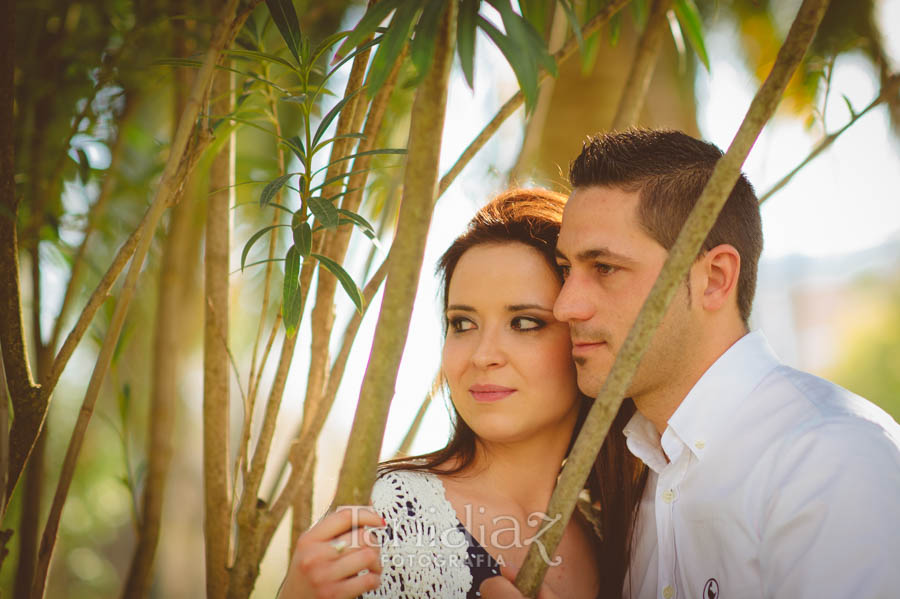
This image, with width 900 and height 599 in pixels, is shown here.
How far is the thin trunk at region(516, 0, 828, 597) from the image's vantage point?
0.91 metres

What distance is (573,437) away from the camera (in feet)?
6.02

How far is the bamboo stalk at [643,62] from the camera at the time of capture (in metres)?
1.91

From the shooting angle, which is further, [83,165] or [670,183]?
[83,165]

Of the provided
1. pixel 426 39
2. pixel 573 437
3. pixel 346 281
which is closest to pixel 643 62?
pixel 573 437

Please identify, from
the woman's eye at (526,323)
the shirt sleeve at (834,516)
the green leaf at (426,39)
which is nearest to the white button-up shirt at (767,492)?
the shirt sleeve at (834,516)

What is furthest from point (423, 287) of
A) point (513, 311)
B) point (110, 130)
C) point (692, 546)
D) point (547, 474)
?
point (110, 130)

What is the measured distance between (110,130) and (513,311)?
1.79m

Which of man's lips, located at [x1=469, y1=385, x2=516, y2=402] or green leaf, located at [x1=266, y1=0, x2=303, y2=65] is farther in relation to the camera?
man's lips, located at [x1=469, y1=385, x2=516, y2=402]

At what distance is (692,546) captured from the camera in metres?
1.45

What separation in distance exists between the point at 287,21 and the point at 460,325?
2.66ft

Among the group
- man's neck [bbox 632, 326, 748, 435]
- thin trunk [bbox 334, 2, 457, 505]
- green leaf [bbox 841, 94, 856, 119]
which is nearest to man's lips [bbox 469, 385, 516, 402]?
man's neck [bbox 632, 326, 748, 435]

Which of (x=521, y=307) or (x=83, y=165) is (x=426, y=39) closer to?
(x=521, y=307)

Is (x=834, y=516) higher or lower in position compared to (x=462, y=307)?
lower

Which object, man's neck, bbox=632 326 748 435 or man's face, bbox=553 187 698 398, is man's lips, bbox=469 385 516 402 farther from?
man's neck, bbox=632 326 748 435
